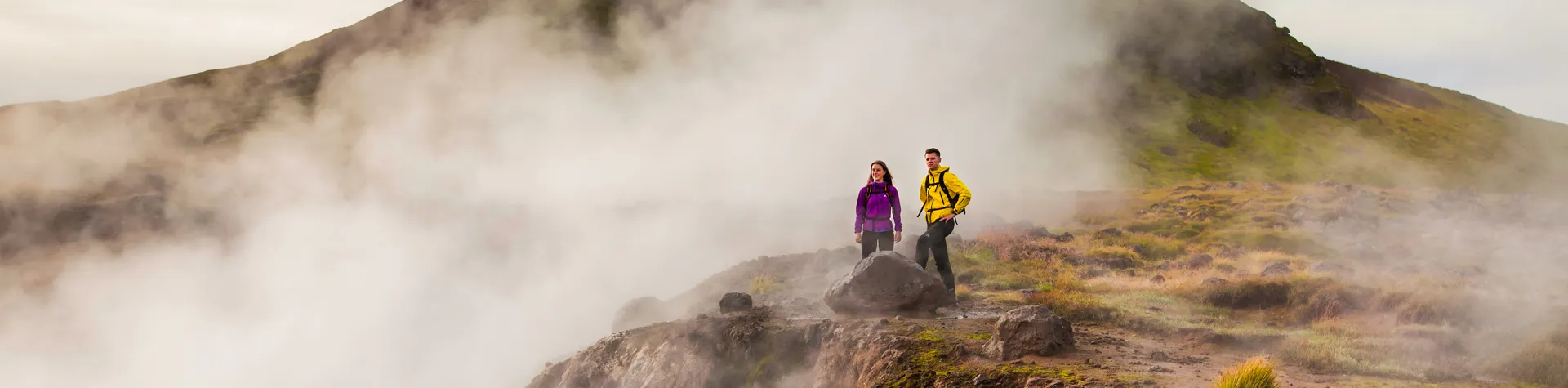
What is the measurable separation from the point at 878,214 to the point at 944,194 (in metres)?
1.07

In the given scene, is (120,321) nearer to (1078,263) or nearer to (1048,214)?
(1078,263)

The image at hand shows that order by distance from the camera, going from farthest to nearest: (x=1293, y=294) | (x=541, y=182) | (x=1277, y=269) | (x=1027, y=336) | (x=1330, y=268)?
(x=541, y=182) → (x=1277, y=269) → (x=1330, y=268) → (x=1293, y=294) → (x=1027, y=336)

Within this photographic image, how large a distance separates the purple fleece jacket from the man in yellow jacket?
427 millimetres

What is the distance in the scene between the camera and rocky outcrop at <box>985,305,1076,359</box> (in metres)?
7.03

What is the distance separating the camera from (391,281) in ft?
74.7

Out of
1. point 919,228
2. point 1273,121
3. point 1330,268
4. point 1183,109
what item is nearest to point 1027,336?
point 1330,268

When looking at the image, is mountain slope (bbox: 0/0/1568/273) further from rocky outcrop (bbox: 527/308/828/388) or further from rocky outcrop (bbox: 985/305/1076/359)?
rocky outcrop (bbox: 985/305/1076/359)

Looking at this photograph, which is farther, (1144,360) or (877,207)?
(877,207)

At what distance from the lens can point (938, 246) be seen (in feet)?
29.5

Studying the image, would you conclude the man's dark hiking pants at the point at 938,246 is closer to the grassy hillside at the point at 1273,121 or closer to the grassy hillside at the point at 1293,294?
the grassy hillside at the point at 1293,294

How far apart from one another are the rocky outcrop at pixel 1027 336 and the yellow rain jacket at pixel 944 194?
1.72 metres

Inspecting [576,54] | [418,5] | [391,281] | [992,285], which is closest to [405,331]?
[391,281]

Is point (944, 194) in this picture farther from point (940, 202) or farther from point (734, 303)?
point (734, 303)

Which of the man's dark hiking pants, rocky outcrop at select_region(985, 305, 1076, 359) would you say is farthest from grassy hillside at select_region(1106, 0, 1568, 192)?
rocky outcrop at select_region(985, 305, 1076, 359)
